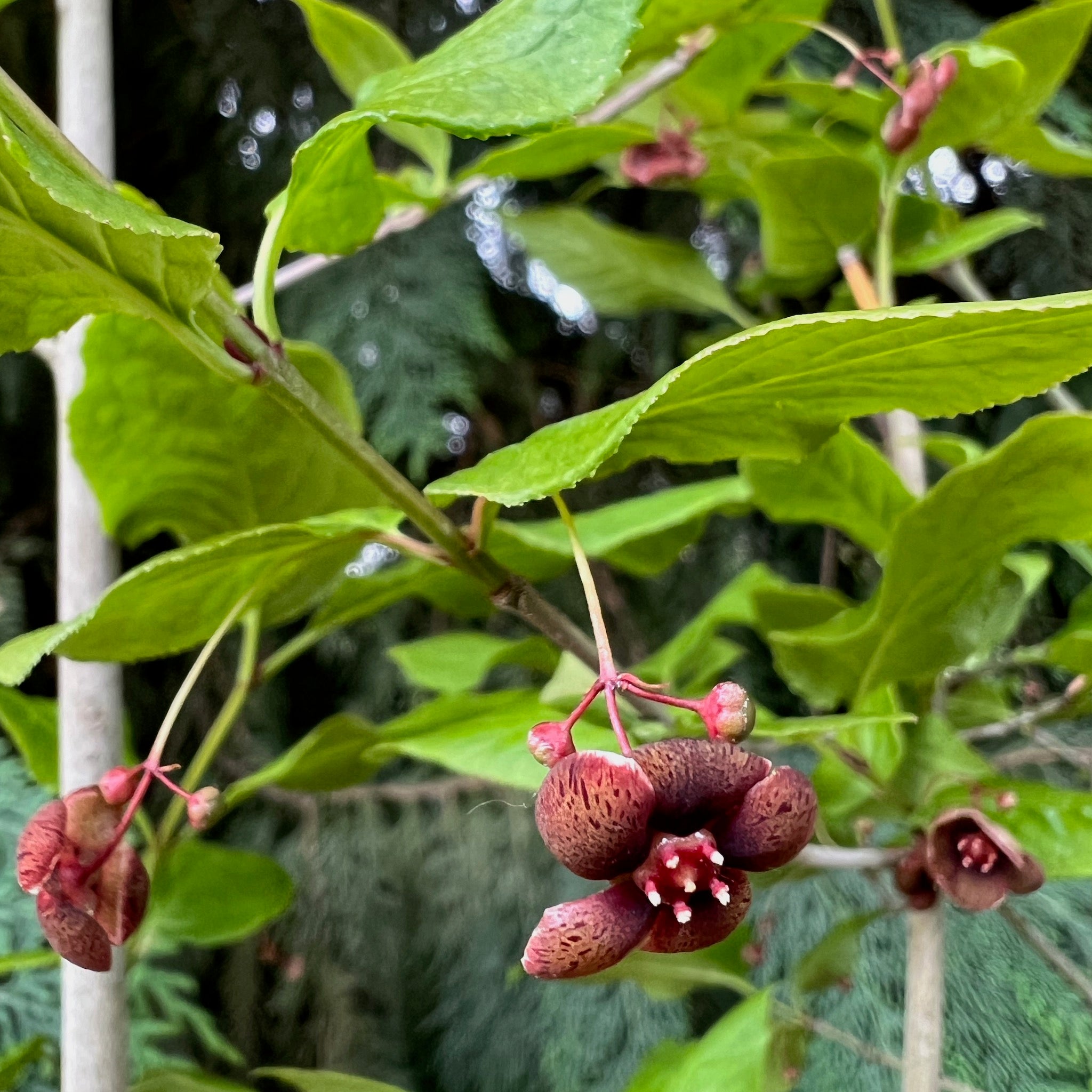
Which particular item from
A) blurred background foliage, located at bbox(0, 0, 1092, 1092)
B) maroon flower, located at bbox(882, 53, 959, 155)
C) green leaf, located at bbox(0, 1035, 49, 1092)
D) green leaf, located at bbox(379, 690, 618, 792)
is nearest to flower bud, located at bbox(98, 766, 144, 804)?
green leaf, located at bbox(379, 690, 618, 792)

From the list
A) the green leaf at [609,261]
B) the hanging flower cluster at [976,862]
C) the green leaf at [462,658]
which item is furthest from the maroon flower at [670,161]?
the hanging flower cluster at [976,862]

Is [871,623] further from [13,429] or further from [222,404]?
[13,429]

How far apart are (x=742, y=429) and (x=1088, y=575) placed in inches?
21.8

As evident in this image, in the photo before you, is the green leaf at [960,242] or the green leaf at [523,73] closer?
the green leaf at [523,73]

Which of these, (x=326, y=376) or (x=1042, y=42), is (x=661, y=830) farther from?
(x=1042, y=42)

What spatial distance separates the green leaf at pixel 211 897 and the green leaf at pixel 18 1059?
7 centimetres

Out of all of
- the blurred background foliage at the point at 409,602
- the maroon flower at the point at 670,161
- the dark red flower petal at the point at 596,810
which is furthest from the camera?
the blurred background foliage at the point at 409,602

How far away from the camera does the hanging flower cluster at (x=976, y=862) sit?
1.00ft

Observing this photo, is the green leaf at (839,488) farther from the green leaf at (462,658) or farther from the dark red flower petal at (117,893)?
the dark red flower petal at (117,893)

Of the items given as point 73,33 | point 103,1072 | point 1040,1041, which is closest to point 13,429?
point 73,33

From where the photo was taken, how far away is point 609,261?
60 cm

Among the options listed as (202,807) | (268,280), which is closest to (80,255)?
(268,280)

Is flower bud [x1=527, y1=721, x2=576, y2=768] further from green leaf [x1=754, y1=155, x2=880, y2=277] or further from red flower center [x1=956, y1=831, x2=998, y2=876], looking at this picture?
green leaf [x1=754, y1=155, x2=880, y2=277]

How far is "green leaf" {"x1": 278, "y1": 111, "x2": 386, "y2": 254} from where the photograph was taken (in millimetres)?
268
